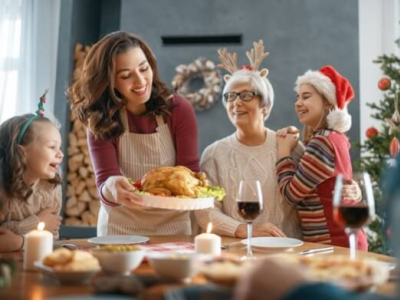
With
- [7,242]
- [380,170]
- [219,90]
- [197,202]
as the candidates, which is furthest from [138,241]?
[219,90]

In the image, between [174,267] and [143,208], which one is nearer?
[174,267]

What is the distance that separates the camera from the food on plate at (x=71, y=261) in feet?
3.68

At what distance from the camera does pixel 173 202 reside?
71.1 inches

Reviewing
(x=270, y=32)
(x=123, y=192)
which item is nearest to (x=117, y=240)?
(x=123, y=192)

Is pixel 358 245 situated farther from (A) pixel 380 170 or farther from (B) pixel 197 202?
(A) pixel 380 170

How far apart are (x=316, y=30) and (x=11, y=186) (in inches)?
145

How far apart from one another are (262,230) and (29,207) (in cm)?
101

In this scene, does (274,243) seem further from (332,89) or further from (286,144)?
(332,89)

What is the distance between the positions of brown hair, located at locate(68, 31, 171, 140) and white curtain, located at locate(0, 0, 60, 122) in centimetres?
194

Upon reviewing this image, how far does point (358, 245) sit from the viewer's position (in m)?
2.29

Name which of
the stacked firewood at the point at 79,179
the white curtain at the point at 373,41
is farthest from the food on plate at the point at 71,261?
the white curtain at the point at 373,41

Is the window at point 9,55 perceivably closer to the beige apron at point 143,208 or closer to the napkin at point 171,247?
the beige apron at point 143,208

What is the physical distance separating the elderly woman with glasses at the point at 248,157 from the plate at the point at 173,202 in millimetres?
460

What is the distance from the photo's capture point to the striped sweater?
7.46 feet
